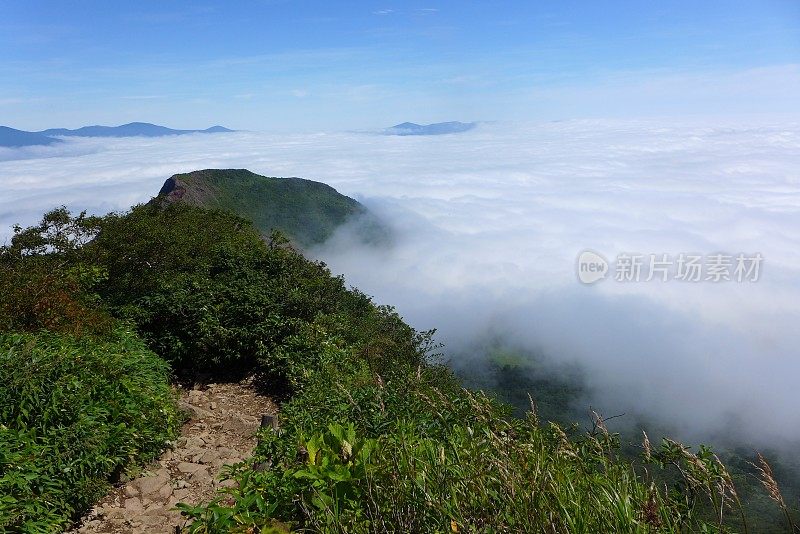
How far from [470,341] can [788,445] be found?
4354cm

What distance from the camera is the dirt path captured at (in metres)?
5.00

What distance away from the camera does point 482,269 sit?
488 ft

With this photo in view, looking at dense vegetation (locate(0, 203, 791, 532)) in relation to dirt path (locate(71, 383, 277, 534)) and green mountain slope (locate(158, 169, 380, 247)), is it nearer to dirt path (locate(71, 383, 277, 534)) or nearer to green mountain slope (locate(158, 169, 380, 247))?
dirt path (locate(71, 383, 277, 534))

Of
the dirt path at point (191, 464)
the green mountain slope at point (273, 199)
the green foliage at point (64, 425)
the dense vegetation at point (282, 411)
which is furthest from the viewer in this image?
the green mountain slope at point (273, 199)

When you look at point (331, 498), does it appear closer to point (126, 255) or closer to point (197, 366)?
point (197, 366)

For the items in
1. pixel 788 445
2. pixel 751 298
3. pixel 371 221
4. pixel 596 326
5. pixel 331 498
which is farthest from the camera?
pixel 751 298

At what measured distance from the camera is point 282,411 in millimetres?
7031

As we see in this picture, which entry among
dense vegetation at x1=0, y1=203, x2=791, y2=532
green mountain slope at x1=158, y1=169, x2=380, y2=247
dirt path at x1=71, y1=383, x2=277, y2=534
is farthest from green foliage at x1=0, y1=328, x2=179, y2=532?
green mountain slope at x1=158, y1=169, x2=380, y2=247

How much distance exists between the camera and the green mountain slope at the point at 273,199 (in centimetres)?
6688

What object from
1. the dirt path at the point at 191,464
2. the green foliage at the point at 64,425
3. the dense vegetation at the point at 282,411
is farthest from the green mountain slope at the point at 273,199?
the green foliage at the point at 64,425

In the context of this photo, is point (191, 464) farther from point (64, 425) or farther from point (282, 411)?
point (64, 425)

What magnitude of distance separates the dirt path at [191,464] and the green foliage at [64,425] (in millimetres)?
241

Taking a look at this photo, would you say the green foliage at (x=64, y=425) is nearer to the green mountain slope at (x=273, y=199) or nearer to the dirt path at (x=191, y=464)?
the dirt path at (x=191, y=464)

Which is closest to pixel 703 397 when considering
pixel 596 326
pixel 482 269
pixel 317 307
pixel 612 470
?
pixel 596 326
